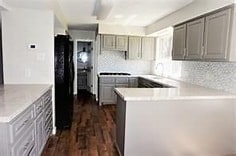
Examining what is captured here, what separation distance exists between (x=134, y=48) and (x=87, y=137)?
11.0 ft

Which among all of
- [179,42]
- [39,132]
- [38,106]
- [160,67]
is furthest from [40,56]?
[160,67]

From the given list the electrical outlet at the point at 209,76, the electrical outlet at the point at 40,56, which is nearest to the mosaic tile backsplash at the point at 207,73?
the electrical outlet at the point at 209,76

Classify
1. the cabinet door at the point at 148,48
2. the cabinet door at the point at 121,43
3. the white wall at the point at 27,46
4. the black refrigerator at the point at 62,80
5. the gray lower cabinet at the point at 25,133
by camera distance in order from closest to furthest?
the gray lower cabinet at the point at 25,133 → the white wall at the point at 27,46 → the black refrigerator at the point at 62,80 → the cabinet door at the point at 121,43 → the cabinet door at the point at 148,48

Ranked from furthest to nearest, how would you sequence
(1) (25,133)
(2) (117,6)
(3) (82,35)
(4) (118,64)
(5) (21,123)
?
1. (3) (82,35)
2. (4) (118,64)
3. (2) (117,6)
4. (1) (25,133)
5. (5) (21,123)

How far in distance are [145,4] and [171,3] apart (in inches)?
17.1

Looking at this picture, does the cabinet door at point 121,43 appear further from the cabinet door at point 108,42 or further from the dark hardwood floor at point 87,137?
the dark hardwood floor at point 87,137

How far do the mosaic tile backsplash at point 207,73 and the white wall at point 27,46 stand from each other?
8.70 ft

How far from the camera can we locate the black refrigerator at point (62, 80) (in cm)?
375

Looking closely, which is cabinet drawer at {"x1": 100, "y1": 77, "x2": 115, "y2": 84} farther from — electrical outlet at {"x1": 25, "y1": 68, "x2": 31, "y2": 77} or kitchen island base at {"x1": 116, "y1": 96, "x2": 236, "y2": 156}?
kitchen island base at {"x1": 116, "y1": 96, "x2": 236, "y2": 156}

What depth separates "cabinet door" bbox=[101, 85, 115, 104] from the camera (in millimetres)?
5949

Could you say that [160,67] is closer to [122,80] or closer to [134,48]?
[134,48]

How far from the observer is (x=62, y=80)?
12.5 ft

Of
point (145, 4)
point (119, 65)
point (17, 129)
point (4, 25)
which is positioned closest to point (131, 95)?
point (17, 129)

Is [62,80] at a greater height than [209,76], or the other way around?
[209,76]
